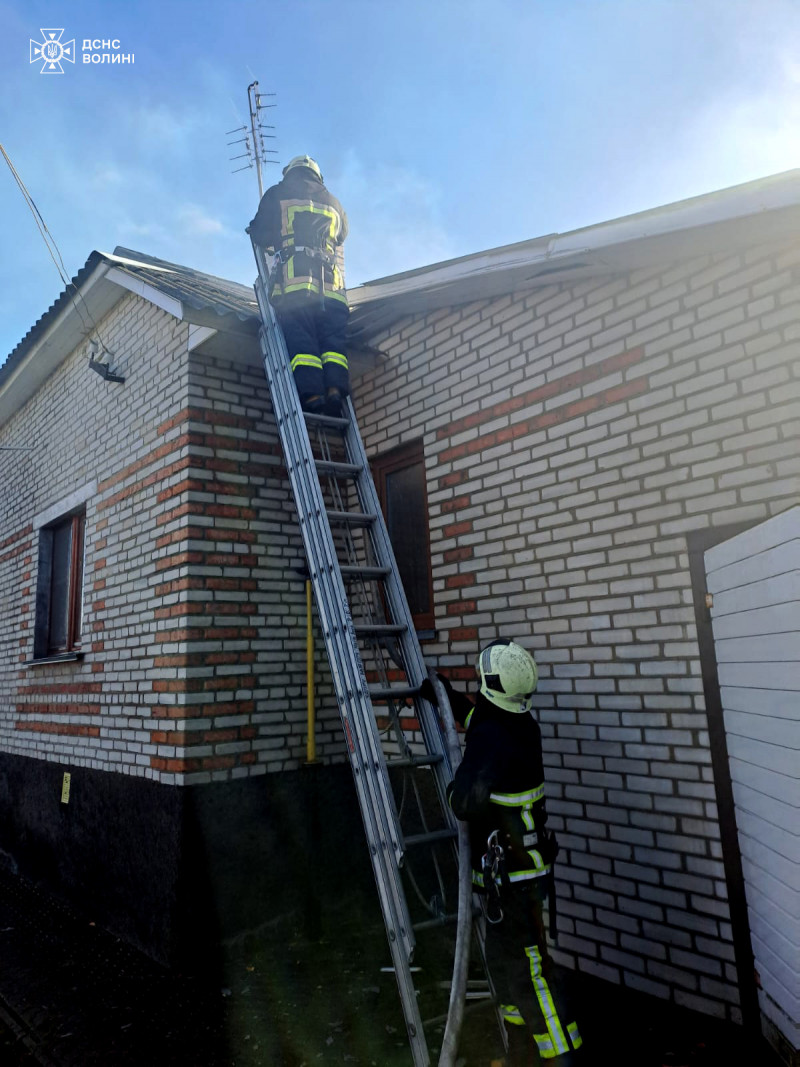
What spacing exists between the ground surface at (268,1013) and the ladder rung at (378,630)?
171 cm

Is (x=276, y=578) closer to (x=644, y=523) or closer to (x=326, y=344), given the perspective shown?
(x=326, y=344)

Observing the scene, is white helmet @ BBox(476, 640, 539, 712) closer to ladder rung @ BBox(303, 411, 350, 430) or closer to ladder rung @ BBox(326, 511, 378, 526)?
ladder rung @ BBox(326, 511, 378, 526)

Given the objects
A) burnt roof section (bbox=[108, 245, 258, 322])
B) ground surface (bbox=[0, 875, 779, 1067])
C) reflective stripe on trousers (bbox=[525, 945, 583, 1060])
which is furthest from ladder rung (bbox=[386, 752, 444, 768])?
burnt roof section (bbox=[108, 245, 258, 322])

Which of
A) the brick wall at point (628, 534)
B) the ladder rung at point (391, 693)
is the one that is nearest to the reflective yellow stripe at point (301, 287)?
the brick wall at point (628, 534)

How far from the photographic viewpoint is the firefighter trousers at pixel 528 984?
2.63m

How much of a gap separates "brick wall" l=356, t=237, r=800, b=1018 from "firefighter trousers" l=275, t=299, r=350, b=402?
0.88 metres

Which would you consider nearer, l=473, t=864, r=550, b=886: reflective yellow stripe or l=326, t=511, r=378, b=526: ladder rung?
l=473, t=864, r=550, b=886: reflective yellow stripe

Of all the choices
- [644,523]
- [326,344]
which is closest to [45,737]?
[326,344]

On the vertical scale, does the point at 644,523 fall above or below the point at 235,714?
above

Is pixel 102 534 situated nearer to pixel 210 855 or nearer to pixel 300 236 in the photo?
pixel 210 855

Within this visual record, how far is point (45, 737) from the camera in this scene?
257 inches

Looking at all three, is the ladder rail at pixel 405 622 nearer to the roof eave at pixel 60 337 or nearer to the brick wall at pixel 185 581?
the brick wall at pixel 185 581

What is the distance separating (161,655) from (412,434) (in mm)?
2251

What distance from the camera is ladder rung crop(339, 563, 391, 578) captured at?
11.7 ft
